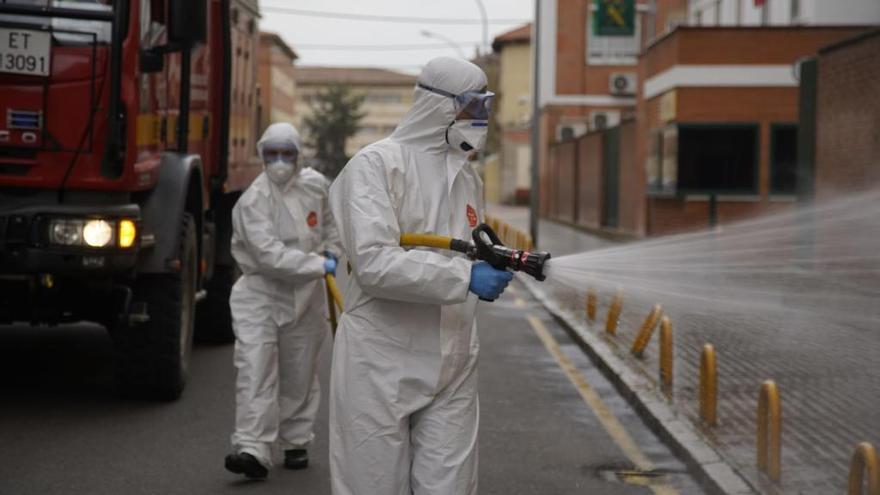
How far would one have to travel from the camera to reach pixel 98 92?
28.5 ft

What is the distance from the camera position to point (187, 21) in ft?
29.4

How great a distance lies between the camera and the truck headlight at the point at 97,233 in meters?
8.73

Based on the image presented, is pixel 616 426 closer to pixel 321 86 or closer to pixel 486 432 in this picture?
pixel 486 432

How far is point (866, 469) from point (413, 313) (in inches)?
96.5

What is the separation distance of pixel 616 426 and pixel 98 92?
13.3 ft

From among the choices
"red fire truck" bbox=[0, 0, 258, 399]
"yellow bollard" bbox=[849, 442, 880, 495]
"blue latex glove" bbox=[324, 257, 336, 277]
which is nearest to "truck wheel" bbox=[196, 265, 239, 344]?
"red fire truck" bbox=[0, 0, 258, 399]

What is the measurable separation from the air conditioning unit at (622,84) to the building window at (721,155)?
91.6 feet

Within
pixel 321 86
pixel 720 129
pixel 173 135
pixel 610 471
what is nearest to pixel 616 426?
pixel 610 471

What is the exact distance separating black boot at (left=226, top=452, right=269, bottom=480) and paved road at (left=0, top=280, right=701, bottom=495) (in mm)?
81

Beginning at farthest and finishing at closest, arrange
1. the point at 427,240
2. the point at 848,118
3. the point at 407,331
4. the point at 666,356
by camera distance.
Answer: the point at 848,118, the point at 666,356, the point at 407,331, the point at 427,240

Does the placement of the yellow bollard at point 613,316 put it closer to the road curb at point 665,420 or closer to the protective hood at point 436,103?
the road curb at point 665,420

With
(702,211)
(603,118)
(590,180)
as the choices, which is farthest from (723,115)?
(603,118)

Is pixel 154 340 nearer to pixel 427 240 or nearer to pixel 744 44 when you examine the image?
pixel 427 240

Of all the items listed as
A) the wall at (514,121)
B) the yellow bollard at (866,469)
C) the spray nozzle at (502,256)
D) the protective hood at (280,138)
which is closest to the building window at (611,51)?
the wall at (514,121)
